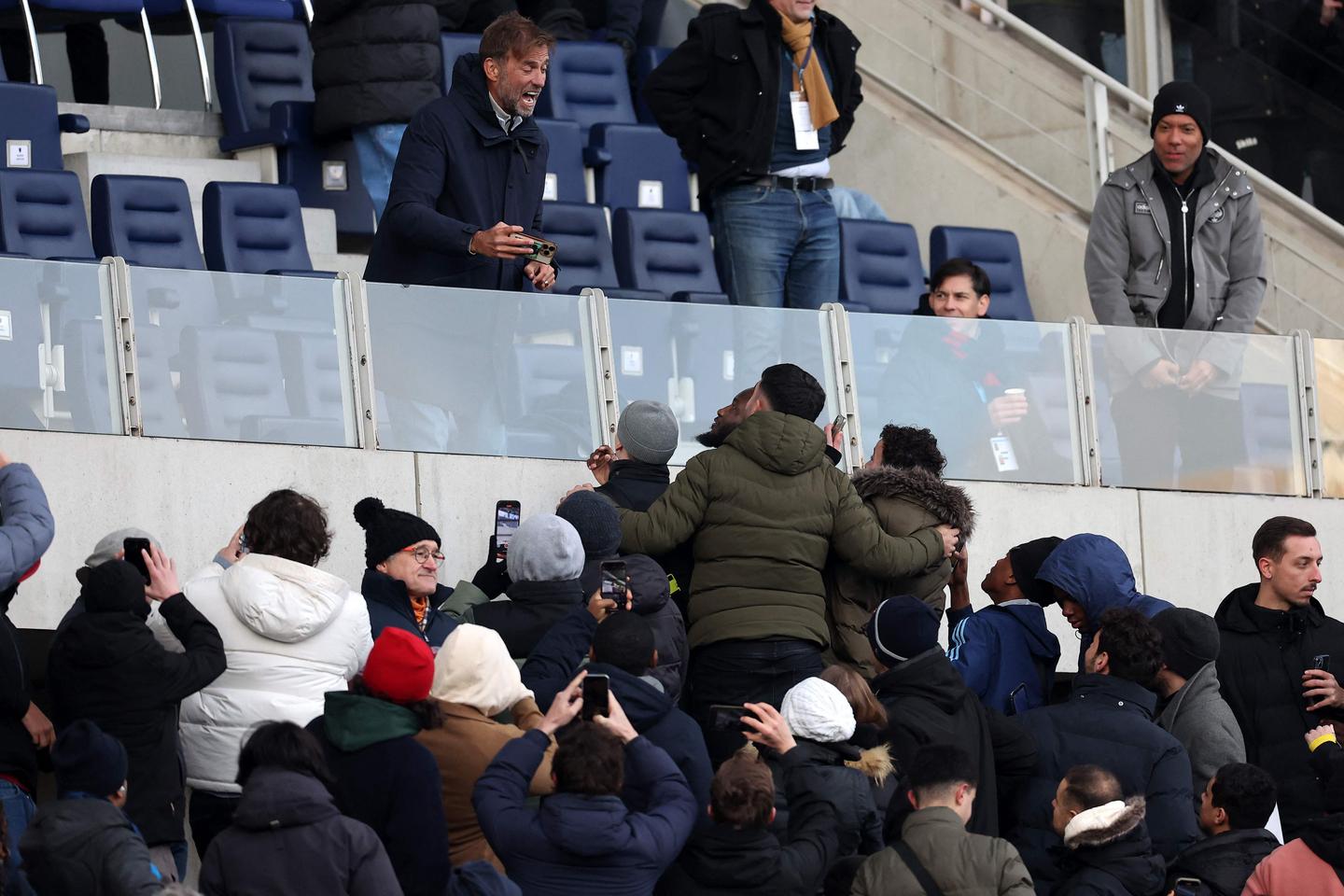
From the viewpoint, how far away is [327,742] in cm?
639

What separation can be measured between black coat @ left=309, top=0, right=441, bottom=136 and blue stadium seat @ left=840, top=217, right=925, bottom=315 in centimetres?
220

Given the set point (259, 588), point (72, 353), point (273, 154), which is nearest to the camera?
point (259, 588)

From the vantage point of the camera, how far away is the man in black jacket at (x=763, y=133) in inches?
435

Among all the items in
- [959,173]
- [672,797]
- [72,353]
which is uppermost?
[959,173]

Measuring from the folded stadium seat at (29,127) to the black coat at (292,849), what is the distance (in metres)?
7.09

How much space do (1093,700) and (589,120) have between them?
7654 mm

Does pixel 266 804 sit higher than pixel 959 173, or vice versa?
pixel 959 173

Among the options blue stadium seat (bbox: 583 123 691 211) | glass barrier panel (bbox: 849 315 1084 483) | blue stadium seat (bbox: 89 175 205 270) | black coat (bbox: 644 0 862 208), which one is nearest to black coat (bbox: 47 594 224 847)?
glass barrier panel (bbox: 849 315 1084 483)

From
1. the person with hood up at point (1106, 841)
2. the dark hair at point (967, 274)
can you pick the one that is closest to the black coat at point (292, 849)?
the person with hood up at point (1106, 841)

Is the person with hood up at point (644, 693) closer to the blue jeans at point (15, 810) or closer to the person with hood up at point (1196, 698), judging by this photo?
the blue jeans at point (15, 810)

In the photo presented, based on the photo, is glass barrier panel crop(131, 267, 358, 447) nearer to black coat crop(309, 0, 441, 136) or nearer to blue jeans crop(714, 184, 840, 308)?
blue jeans crop(714, 184, 840, 308)

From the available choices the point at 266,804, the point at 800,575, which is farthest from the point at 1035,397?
the point at 266,804

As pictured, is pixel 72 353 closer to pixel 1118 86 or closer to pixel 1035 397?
pixel 1035 397

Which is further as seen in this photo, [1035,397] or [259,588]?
[1035,397]
